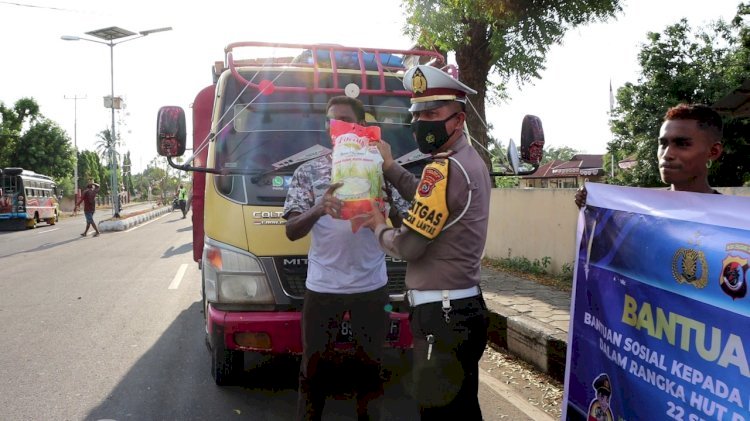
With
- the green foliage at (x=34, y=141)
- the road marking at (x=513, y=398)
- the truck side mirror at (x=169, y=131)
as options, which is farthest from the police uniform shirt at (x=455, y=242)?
the green foliage at (x=34, y=141)

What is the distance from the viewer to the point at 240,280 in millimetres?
3977

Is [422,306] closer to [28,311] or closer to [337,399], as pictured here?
[337,399]

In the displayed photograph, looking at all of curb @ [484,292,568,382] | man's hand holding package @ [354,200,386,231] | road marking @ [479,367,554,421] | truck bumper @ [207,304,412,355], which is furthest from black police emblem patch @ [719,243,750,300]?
curb @ [484,292,568,382]

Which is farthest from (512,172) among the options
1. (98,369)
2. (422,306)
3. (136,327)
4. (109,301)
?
(109,301)

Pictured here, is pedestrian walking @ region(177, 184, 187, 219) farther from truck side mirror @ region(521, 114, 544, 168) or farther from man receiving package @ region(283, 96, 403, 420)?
man receiving package @ region(283, 96, 403, 420)

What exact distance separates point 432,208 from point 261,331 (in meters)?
1.98

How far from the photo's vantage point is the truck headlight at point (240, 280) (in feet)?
13.0

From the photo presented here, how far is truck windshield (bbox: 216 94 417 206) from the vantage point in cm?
429

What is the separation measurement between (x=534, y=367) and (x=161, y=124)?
3606mm

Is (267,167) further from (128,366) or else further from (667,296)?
(667,296)

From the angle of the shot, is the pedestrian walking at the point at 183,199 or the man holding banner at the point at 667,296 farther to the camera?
the pedestrian walking at the point at 183,199

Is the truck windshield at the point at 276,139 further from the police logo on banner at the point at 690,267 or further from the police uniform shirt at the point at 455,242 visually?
the police logo on banner at the point at 690,267

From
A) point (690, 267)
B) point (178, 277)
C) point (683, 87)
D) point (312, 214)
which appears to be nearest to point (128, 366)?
point (312, 214)

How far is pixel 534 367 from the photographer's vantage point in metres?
5.16
